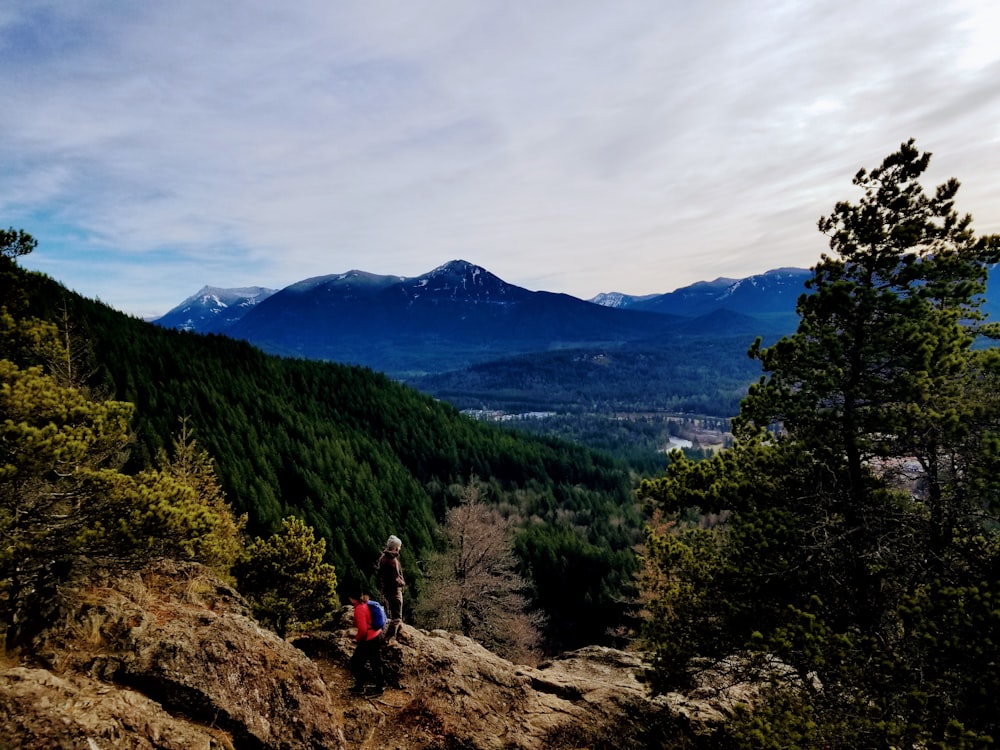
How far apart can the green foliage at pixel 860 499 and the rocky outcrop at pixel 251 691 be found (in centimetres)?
197

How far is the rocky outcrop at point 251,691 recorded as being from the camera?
812 centimetres

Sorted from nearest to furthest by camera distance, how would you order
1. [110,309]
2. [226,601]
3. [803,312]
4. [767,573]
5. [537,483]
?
[767,573] < [803,312] < [226,601] < [110,309] < [537,483]

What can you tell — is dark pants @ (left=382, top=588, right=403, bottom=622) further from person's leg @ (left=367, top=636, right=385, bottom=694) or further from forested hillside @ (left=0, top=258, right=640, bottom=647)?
forested hillside @ (left=0, top=258, right=640, bottom=647)

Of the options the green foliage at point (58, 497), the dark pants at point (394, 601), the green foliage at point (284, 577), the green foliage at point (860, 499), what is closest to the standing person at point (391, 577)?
the dark pants at point (394, 601)

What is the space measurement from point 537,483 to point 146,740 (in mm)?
104601

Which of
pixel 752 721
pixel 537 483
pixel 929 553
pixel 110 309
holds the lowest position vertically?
pixel 537 483

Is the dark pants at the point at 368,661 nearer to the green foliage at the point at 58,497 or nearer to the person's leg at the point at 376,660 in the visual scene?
the person's leg at the point at 376,660

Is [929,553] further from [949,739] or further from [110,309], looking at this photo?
[110,309]

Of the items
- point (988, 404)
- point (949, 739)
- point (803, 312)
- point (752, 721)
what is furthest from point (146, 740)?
point (988, 404)

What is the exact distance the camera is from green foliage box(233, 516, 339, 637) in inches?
983

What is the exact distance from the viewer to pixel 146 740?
26.0ft

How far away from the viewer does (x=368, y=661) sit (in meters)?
12.9

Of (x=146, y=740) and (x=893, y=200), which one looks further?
(x=893, y=200)

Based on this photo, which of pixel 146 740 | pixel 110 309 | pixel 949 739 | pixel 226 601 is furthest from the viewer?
pixel 110 309
